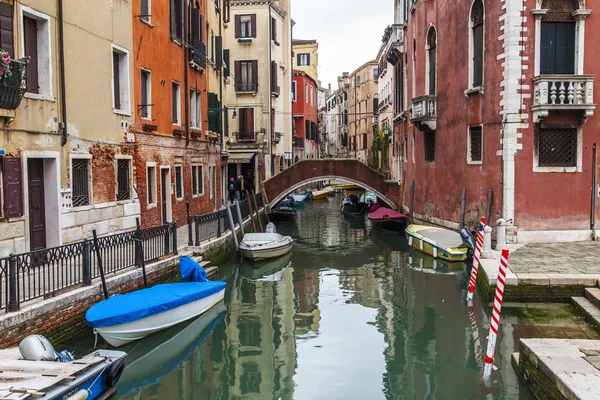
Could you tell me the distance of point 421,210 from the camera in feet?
69.4

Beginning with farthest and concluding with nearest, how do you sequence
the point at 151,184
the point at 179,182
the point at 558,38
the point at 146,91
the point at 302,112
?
the point at 302,112
the point at 179,182
the point at 151,184
the point at 146,91
the point at 558,38

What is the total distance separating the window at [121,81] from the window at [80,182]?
6.89 ft

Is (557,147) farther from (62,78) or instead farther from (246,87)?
(246,87)

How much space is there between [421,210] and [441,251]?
508 cm

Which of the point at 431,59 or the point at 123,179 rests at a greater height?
the point at 431,59

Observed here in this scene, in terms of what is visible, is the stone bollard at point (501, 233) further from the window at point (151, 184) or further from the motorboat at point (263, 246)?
the window at point (151, 184)

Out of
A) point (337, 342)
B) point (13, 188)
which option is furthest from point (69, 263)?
point (337, 342)

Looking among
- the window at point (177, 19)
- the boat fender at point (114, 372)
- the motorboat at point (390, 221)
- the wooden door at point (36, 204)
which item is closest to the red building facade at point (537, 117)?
the motorboat at point (390, 221)

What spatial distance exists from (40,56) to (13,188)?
2435mm

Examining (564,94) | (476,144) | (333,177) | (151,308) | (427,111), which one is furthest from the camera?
(333,177)

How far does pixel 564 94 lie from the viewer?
554 inches

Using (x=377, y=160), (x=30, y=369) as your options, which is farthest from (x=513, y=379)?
(x=377, y=160)

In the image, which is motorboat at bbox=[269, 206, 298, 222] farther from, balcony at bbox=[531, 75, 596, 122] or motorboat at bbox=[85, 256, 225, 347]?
motorboat at bbox=[85, 256, 225, 347]

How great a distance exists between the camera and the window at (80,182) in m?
11.5
